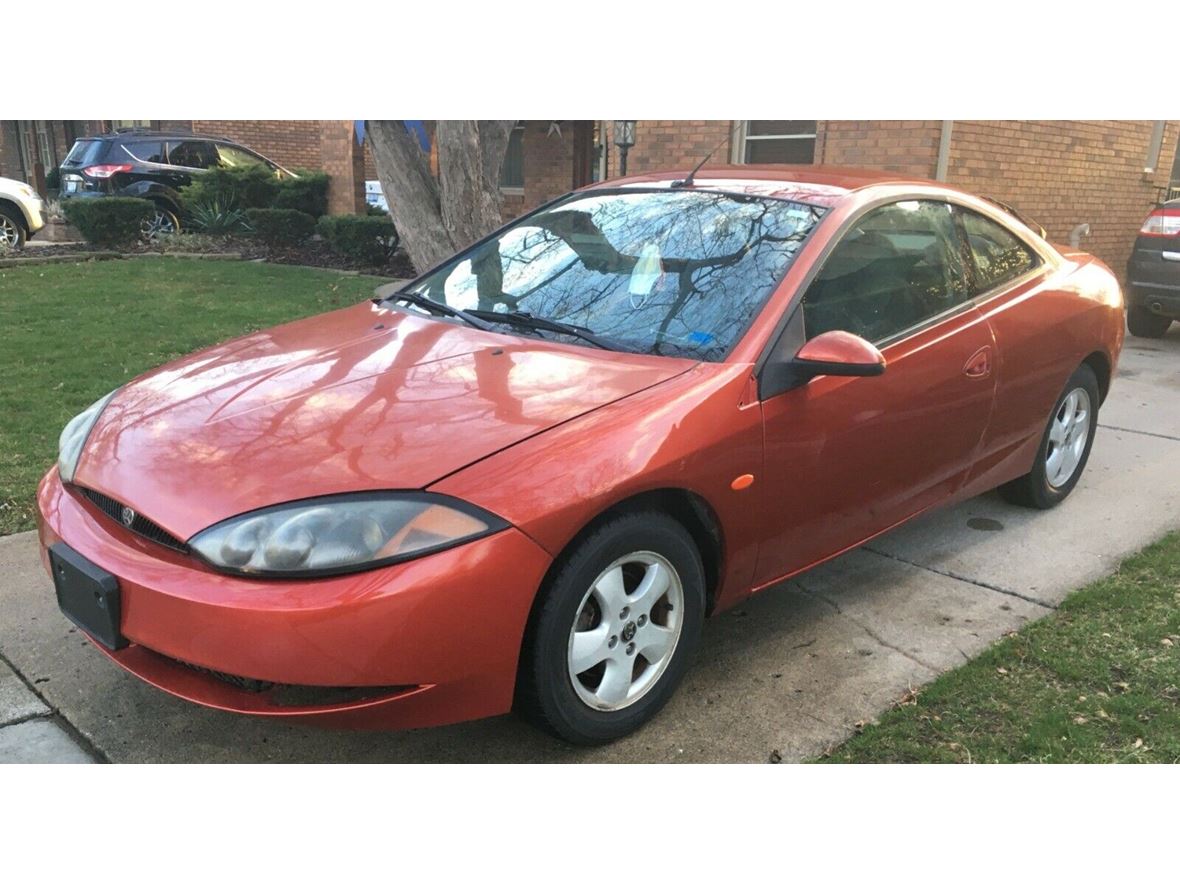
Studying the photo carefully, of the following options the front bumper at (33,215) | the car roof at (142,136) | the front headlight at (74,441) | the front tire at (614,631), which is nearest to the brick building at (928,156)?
the car roof at (142,136)

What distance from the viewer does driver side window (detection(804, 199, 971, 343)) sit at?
3.25m

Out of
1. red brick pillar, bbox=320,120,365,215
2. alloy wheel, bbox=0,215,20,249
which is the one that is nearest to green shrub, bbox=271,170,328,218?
red brick pillar, bbox=320,120,365,215

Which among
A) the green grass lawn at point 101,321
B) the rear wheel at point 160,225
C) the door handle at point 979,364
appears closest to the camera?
the door handle at point 979,364

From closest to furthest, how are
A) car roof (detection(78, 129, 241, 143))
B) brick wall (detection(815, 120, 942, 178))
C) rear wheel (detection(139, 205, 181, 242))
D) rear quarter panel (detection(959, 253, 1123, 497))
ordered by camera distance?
rear quarter panel (detection(959, 253, 1123, 497))
brick wall (detection(815, 120, 942, 178))
rear wheel (detection(139, 205, 181, 242))
car roof (detection(78, 129, 241, 143))

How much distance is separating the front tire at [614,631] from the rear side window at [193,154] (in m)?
14.3

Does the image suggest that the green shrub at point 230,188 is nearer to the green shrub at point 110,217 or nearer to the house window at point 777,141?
the green shrub at point 110,217

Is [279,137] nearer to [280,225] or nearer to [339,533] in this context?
[280,225]

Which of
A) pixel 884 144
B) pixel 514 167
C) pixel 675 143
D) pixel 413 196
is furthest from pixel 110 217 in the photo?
pixel 884 144

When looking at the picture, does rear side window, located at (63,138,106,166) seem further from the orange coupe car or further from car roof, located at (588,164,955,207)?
car roof, located at (588,164,955,207)

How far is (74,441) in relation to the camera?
9.93ft

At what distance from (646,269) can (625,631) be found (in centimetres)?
131

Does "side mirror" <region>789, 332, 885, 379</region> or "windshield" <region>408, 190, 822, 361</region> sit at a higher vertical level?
"windshield" <region>408, 190, 822, 361</region>

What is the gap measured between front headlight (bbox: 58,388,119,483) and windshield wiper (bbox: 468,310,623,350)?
4.25 ft

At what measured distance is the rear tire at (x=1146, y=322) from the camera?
938 centimetres
